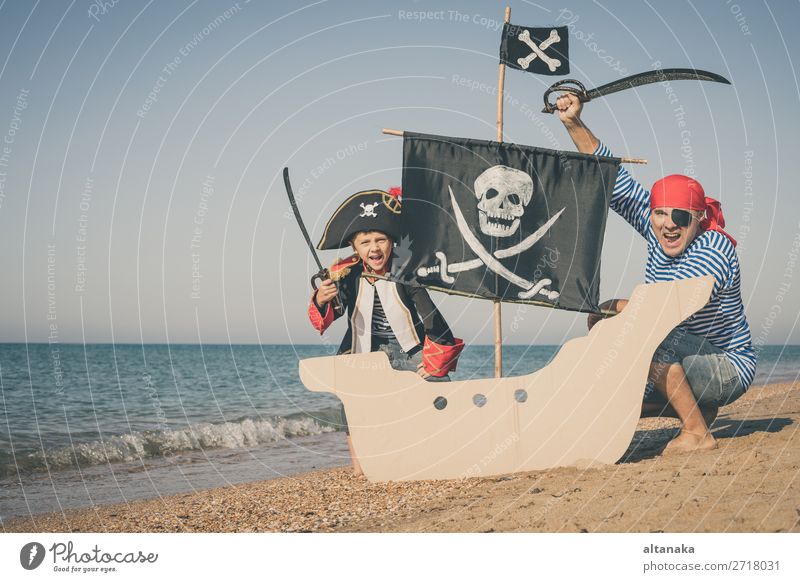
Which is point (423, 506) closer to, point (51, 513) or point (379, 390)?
point (379, 390)

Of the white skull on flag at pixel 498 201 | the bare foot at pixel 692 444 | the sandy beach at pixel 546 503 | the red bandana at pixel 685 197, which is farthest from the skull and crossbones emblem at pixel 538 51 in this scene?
the sandy beach at pixel 546 503

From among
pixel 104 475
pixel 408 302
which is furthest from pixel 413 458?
pixel 104 475

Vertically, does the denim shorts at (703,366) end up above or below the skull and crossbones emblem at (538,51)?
below

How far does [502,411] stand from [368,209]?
170 cm

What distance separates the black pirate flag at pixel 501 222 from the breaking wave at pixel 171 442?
8.53 feet

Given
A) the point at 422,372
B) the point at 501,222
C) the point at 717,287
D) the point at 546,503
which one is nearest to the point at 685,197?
the point at 717,287

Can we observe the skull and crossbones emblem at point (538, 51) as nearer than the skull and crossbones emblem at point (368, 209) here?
No

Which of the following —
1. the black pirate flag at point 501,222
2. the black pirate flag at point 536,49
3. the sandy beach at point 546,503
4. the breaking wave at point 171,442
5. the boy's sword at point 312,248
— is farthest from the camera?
the breaking wave at point 171,442

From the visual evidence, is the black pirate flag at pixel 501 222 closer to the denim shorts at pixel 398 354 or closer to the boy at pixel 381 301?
the boy at pixel 381 301

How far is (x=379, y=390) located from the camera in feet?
16.2

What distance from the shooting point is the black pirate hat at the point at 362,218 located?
5176 mm

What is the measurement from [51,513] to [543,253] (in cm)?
462

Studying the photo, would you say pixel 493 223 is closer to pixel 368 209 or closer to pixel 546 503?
pixel 368 209
